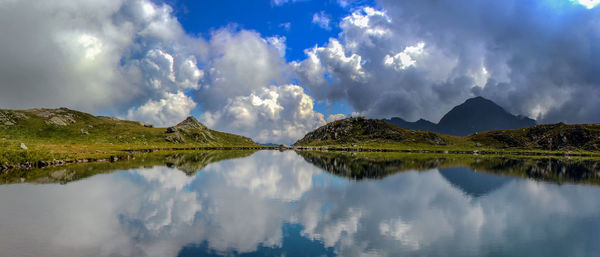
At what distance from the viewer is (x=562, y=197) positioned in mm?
41562

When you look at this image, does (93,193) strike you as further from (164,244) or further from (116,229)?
(164,244)

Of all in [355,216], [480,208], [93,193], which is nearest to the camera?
[355,216]

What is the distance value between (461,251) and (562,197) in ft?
115

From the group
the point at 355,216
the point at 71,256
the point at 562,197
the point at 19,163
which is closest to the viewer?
the point at 71,256

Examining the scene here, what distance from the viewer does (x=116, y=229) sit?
73.1 ft

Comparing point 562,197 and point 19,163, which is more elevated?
point 19,163

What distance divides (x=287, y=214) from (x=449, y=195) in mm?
26997

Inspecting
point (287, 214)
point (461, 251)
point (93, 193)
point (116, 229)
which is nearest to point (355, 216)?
point (287, 214)

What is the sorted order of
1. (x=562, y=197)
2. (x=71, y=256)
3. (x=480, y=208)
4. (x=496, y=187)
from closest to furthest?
(x=71, y=256) < (x=480, y=208) < (x=562, y=197) < (x=496, y=187)

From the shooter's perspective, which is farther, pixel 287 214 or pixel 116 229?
pixel 287 214

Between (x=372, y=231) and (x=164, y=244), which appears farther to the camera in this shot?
(x=372, y=231)

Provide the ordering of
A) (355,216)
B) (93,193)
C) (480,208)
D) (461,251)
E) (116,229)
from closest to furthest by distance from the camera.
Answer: (461,251) → (116,229) → (355,216) → (480,208) → (93,193)

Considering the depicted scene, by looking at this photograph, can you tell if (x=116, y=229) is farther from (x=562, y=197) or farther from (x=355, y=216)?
(x=562, y=197)

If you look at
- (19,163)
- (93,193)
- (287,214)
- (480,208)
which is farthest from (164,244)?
(19,163)
